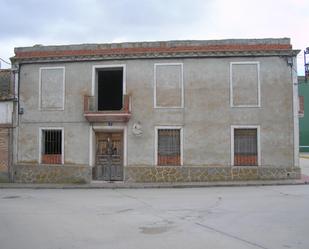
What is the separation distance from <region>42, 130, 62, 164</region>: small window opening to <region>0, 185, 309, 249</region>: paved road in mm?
6553

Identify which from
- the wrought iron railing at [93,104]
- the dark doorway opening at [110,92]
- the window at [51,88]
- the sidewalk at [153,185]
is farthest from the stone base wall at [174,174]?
the dark doorway opening at [110,92]

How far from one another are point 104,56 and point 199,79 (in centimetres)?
495

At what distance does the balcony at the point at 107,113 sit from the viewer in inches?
926

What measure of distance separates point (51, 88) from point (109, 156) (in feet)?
15.4

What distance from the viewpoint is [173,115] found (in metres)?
23.6

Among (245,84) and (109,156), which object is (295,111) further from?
(109,156)

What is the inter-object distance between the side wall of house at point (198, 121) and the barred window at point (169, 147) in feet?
1.12

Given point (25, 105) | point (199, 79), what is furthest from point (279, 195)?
point (25, 105)

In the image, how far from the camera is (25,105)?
25156mm

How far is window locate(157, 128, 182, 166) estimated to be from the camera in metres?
23.5

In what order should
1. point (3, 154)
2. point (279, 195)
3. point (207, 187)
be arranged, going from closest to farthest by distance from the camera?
point (279, 195)
point (207, 187)
point (3, 154)

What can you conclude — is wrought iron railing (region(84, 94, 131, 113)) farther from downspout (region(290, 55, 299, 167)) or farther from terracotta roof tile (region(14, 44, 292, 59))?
downspout (region(290, 55, 299, 167))

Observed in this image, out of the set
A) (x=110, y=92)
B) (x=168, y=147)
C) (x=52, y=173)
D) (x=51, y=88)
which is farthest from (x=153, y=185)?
(x=51, y=88)

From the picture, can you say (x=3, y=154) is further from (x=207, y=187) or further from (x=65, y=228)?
(x=65, y=228)
